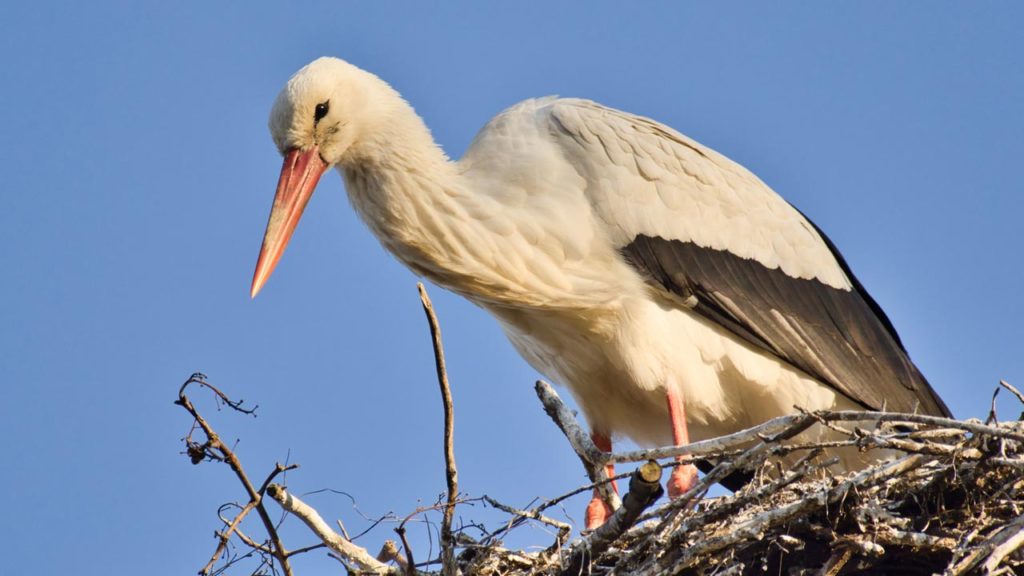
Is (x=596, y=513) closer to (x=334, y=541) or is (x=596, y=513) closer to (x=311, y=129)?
(x=334, y=541)

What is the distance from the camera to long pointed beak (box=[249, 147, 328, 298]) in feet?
16.1

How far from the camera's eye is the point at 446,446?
11.8ft

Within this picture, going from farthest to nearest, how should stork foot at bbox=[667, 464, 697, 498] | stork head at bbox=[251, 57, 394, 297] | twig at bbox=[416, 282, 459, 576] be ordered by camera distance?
stork head at bbox=[251, 57, 394, 297] → stork foot at bbox=[667, 464, 697, 498] → twig at bbox=[416, 282, 459, 576]

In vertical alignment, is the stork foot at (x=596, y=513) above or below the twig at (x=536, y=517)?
above

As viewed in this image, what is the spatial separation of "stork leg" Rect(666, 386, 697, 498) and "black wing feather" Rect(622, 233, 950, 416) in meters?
0.32

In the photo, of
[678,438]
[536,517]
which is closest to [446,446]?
[536,517]

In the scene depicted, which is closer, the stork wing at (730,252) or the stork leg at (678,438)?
the stork leg at (678,438)

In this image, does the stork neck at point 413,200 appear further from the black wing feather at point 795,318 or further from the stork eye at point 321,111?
the black wing feather at point 795,318

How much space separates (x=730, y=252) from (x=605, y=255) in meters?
0.52

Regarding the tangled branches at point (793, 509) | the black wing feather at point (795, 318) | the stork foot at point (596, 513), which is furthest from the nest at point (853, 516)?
the black wing feather at point (795, 318)

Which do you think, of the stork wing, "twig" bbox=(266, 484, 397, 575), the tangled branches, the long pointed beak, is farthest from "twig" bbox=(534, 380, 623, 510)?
the long pointed beak

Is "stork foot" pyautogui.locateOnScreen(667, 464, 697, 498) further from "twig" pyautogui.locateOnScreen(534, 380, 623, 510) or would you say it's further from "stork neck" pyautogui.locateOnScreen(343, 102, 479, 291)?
"stork neck" pyautogui.locateOnScreen(343, 102, 479, 291)

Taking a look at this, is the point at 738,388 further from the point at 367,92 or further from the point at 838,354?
the point at 367,92

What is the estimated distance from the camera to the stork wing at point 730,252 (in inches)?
200
